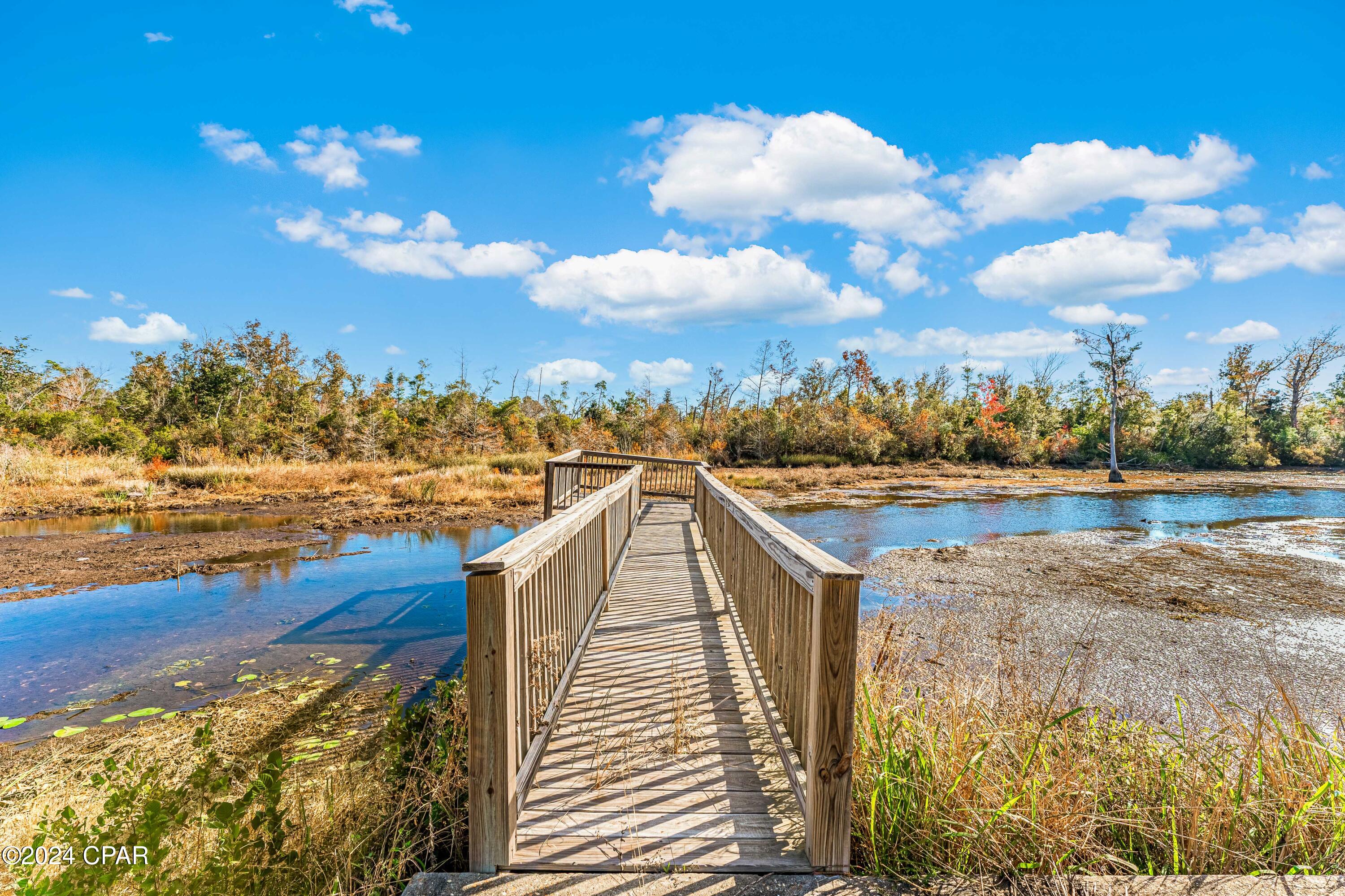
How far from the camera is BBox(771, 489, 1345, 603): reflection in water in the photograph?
15.8 metres

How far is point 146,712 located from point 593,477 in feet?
32.3

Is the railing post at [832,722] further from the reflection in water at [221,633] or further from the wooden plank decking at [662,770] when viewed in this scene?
the reflection in water at [221,633]

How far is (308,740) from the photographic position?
514 cm

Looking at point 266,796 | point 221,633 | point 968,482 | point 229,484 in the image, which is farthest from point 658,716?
point 968,482

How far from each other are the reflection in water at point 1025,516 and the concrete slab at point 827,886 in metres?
10.3

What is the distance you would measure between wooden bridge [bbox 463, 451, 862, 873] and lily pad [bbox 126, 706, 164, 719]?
4.45 meters

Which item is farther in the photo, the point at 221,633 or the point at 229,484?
the point at 229,484

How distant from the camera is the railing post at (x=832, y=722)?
232 centimetres

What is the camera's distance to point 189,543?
1398 centimetres

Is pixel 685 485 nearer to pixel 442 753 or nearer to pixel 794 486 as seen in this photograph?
pixel 794 486

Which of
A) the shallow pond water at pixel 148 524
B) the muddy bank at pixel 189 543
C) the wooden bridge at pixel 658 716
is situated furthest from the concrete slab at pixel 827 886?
the shallow pond water at pixel 148 524

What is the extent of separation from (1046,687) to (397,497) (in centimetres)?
2003

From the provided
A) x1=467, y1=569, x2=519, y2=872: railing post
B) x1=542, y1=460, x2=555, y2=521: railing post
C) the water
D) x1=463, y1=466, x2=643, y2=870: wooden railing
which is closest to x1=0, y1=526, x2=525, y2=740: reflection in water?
the water

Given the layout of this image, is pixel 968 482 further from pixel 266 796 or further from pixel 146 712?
pixel 266 796
